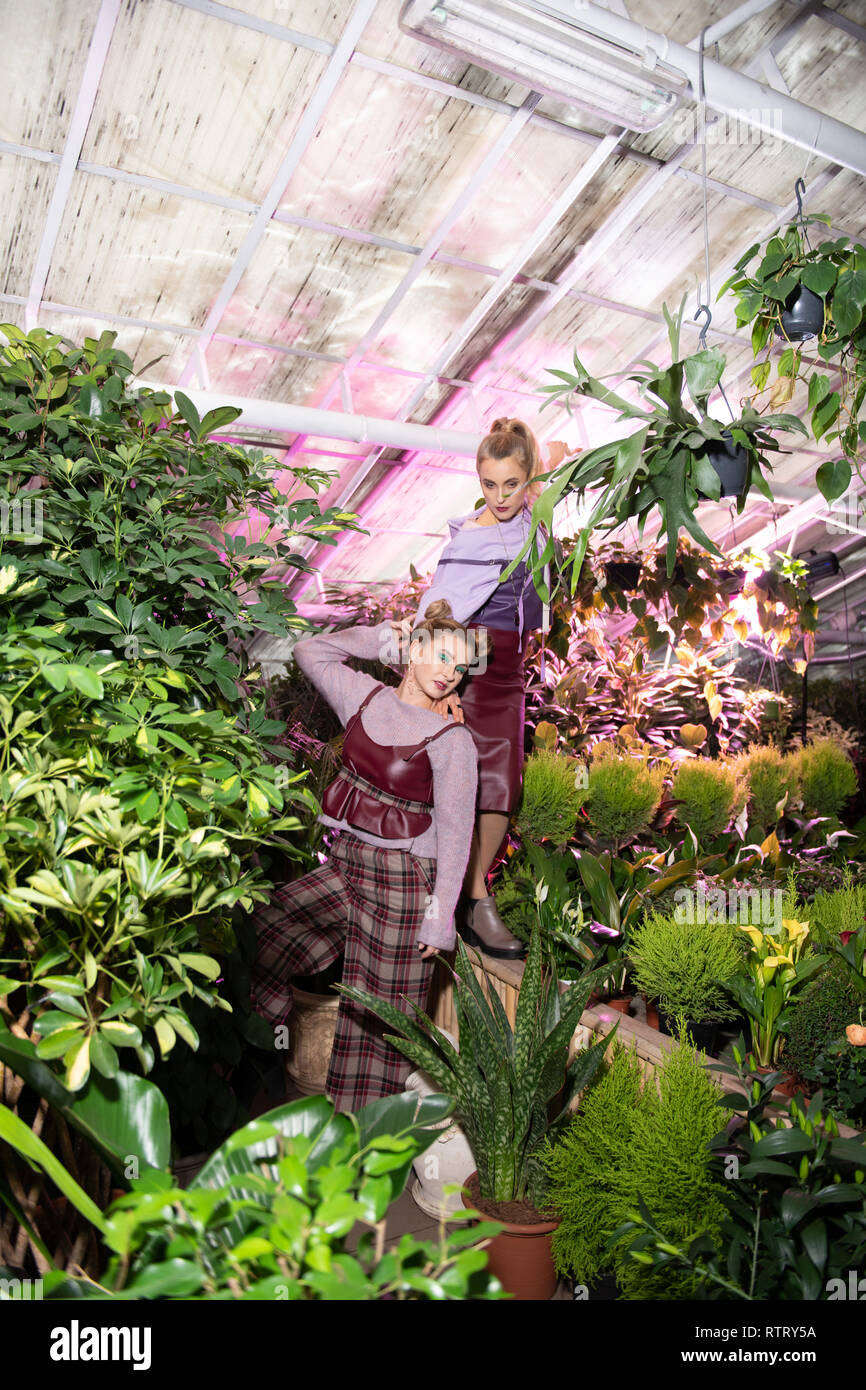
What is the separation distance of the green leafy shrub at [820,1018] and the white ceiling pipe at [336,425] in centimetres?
273

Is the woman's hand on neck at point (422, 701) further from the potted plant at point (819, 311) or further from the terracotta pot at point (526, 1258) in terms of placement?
the terracotta pot at point (526, 1258)

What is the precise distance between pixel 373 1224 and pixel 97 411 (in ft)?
5.31

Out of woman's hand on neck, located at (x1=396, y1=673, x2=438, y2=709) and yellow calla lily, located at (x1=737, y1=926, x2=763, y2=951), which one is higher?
woman's hand on neck, located at (x1=396, y1=673, x2=438, y2=709)

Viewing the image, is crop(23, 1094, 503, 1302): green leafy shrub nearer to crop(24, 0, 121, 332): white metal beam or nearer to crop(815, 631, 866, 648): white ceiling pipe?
crop(24, 0, 121, 332): white metal beam

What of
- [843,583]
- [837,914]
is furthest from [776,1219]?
[843,583]

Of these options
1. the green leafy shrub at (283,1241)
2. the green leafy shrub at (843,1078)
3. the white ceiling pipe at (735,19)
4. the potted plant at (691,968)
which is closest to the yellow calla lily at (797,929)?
the potted plant at (691,968)

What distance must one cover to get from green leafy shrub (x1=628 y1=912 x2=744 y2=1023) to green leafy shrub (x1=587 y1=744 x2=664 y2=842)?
931 mm

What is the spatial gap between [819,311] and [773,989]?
143 centimetres

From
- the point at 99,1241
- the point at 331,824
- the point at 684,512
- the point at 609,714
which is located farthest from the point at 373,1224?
the point at 609,714

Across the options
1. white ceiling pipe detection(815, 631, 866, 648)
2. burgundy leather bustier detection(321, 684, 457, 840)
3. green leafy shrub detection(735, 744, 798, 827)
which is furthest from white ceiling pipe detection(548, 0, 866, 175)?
white ceiling pipe detection(815, 631, 866, 648)

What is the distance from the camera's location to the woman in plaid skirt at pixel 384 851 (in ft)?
7.56

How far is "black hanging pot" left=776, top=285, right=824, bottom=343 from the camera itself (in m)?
1.89

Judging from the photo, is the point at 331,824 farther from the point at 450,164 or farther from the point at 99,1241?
the point at 450,164

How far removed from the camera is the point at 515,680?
2.88 m
